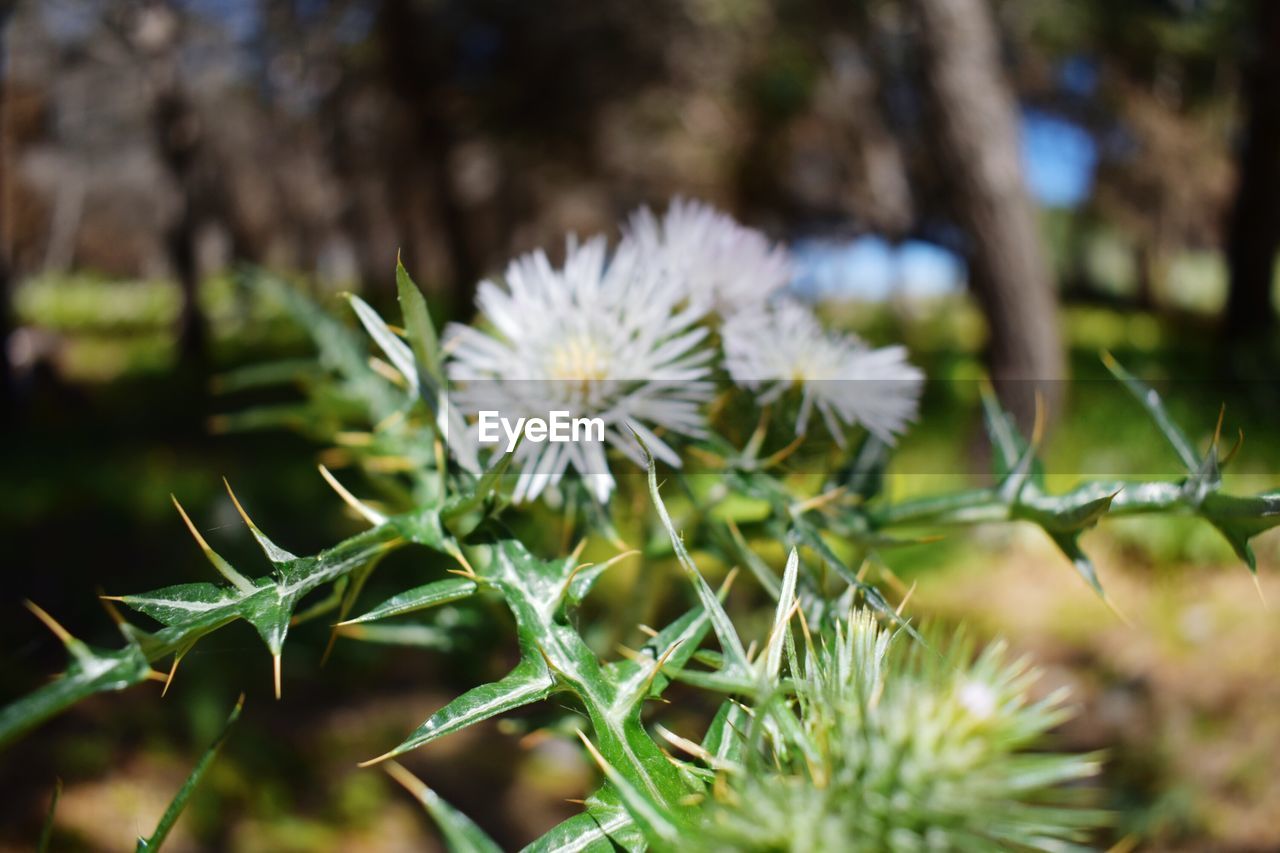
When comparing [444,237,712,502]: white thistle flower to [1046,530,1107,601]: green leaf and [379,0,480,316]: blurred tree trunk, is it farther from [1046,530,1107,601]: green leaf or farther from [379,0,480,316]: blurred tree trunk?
[379,0,480,316]: blurred tree trunk

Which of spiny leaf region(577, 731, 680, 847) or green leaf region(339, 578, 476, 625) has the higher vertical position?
green leaf region(339, 578, 476, 625)

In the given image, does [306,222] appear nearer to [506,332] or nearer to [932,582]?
[932,582]

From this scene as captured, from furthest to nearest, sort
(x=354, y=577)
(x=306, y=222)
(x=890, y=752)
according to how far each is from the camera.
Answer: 1. (x=306, y=222)
2. (x=354, y=577)
3. (x=890, y=752)

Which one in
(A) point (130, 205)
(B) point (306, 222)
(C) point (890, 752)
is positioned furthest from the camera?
(B) point (306, 222)

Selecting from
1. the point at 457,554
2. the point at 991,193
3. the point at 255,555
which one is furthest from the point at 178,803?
the point at 991,193

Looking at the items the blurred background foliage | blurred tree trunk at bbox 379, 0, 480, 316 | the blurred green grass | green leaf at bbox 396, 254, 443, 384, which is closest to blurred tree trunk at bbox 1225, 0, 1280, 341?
the blurred background foliage

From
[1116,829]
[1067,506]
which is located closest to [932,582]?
[1116,829]
